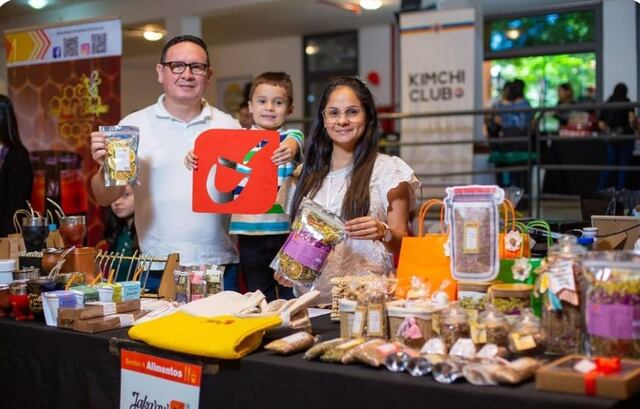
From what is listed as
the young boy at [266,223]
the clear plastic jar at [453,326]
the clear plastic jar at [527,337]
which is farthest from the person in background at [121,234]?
the clear plastic jar at [527,337]

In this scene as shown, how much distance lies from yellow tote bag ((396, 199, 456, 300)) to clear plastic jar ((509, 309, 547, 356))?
14.9 inches

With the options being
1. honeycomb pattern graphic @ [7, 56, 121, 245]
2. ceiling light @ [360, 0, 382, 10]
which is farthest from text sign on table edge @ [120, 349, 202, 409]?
ceiling light @ [360, 0, 382, 10]

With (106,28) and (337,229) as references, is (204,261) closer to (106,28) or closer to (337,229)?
(337,229)

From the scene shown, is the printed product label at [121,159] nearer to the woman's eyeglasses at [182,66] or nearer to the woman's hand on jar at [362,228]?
the woman's eyeglasses at [182,66]

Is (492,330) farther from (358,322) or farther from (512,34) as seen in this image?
(512,34)

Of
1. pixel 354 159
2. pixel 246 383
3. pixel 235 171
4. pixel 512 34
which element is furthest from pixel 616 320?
pixel 512 34

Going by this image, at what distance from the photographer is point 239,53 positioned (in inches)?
574

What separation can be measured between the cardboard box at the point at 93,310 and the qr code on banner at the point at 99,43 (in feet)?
13.3

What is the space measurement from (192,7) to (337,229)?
7757mm

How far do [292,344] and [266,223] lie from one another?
125 cm

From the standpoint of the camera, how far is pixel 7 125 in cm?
478

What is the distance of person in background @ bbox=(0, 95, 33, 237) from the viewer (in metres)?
4.77

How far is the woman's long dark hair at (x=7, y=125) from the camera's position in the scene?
4.77m

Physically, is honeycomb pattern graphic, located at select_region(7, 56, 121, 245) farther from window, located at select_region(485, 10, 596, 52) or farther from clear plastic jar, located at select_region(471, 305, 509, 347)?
window, located at select_region(485, 10, 596, 52)
